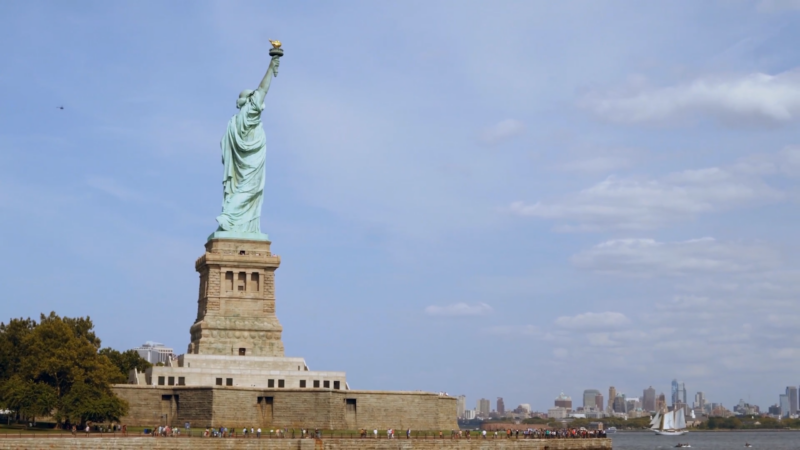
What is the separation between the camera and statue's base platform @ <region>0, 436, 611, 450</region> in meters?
53.3

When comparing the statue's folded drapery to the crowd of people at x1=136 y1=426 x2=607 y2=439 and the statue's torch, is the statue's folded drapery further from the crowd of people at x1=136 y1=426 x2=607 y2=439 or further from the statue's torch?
the crowd of people at x1=136 y1=426 x2=607 y2=439

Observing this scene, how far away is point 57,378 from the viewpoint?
65062mm

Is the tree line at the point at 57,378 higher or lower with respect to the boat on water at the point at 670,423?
higher

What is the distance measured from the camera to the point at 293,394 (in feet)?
215

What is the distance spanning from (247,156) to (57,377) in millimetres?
20127

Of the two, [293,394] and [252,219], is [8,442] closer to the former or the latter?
[293,394]

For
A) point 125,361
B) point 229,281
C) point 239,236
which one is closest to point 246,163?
point 239,236

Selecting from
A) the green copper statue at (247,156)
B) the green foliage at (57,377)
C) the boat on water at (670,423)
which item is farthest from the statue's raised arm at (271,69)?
the boat on water at (670,423)

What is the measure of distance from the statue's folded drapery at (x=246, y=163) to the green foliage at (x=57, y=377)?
13.3 meters

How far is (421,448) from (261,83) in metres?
28.9

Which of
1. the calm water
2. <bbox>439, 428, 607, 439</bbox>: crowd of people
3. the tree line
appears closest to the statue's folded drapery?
the tree line

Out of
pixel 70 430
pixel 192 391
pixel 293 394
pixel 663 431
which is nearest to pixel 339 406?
pixel 293 394

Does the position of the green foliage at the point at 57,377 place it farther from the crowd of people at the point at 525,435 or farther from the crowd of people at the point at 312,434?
the crowd of people at the point at 525,435

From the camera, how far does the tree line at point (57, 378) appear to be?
61312 millimetres
